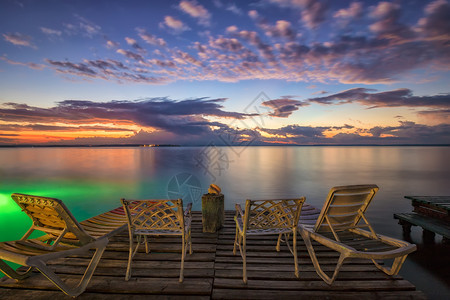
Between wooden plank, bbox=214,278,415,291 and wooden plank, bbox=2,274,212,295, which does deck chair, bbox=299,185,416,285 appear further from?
wooden plank, bbox=2,274,212,295

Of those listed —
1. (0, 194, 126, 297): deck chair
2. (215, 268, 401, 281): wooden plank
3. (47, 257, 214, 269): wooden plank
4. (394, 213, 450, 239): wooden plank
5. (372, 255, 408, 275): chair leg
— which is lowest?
(394, 213, 450, 239): wooden plank

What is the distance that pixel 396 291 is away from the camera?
10.6 feet

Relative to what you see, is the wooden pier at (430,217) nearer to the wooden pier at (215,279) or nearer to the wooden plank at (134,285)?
the wooden pier at (215,279)

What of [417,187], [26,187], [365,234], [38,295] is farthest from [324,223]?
[26,187]

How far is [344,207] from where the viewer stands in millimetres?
3711

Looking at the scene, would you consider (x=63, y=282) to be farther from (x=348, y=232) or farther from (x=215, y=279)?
(x=348, y=232)

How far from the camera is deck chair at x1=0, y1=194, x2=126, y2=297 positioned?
8.95 feet

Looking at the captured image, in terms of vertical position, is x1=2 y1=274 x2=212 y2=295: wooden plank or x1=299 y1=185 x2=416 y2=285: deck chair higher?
x1=299 y1=185 x2=416 y2=285: deck chair

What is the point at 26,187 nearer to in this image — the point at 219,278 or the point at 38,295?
the point at 38,295

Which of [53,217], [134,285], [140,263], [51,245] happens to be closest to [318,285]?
[134,285]

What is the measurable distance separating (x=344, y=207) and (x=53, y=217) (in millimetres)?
4274

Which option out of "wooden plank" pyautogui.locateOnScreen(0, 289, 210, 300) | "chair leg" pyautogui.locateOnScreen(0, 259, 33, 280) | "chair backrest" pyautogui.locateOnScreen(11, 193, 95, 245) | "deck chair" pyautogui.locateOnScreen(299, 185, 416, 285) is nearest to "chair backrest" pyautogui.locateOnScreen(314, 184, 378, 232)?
"deck chair" pyautogui.locateOnScreen(299, 185, 416, 285)

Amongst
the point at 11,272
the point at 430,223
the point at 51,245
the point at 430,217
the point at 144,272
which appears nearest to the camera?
the point at 51,245

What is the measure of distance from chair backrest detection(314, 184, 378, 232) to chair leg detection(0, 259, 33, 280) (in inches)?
175
